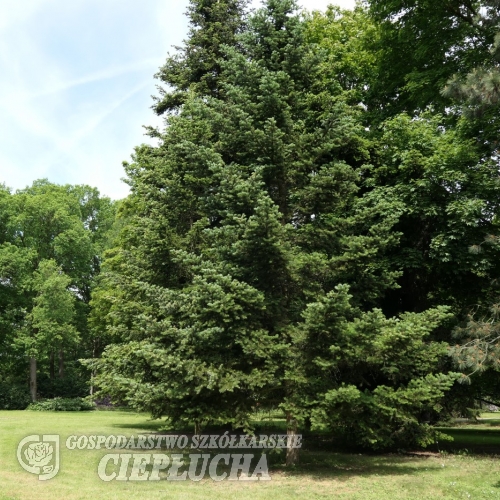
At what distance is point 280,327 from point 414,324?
113 inches

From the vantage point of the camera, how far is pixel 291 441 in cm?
1163

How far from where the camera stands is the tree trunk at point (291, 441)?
11.4 meters

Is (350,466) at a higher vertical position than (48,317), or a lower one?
lower

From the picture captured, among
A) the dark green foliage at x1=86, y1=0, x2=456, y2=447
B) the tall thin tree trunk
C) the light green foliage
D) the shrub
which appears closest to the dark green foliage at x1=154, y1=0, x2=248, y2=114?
the dark green foliage at x1=86, y1=0, x2=456, y2=447

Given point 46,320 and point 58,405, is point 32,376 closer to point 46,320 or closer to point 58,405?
point 58,405

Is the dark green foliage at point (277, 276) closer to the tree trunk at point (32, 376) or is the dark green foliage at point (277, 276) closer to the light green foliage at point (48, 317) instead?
the light green foliage at point (48, 317)

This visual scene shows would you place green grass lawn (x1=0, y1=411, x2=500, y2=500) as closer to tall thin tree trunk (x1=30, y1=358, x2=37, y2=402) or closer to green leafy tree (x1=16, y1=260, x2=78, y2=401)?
green leafy tree (x1=16, y1=260, x2=78, y2=401)

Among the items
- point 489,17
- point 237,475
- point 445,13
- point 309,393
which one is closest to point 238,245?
point 309,393

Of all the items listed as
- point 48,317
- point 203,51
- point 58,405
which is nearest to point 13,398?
point 58,405

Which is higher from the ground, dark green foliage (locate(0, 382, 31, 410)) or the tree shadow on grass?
the tree shadow on grass

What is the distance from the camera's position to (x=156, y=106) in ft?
64.7

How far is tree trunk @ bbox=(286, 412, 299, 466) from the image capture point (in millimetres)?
11359

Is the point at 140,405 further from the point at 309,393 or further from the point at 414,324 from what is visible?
the point at 414,324

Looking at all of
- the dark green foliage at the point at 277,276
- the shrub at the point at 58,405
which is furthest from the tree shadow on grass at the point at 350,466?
the shrub at the point at 58,405
